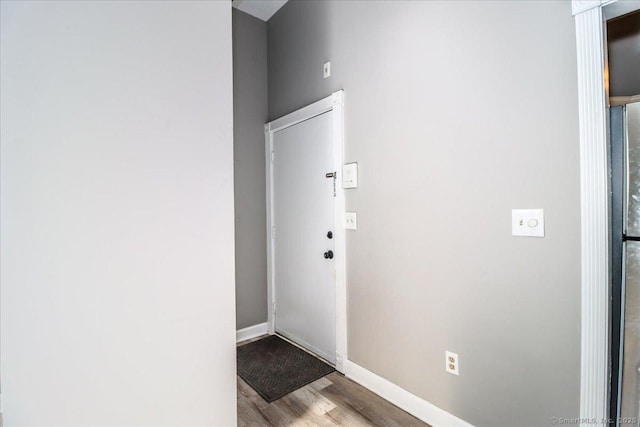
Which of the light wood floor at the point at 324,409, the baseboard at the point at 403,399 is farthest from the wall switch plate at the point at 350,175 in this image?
the light wood floor at the point at 324,409

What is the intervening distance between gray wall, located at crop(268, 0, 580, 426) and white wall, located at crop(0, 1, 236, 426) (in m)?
1.12

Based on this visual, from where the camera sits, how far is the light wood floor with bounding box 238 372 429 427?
1788 mm

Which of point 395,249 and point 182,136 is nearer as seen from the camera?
point 182,136

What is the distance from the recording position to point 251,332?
3041mm

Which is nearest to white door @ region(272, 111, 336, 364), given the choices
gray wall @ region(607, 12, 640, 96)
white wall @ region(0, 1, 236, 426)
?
white wall @ region(0, 1, 236, 426)

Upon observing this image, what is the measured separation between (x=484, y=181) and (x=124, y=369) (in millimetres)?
1638

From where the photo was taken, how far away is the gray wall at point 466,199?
132cm

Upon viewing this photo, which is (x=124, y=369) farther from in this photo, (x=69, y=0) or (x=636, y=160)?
(x=636, y=160)

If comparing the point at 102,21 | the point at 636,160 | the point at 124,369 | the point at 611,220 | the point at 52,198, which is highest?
the point at 102,21

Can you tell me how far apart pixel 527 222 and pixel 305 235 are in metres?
1.68

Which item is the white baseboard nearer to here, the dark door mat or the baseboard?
the dark door mat

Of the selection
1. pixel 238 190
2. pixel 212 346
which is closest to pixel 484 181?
pixel 212 346

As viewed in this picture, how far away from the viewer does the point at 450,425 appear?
5.45 ft

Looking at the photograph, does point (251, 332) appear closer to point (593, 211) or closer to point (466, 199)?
point (466, 199)
